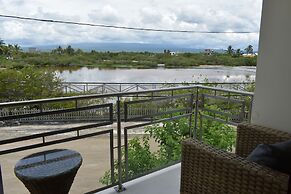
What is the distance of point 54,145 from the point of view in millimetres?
1941

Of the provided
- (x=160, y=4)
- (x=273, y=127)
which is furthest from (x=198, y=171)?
(x=160, y=4)

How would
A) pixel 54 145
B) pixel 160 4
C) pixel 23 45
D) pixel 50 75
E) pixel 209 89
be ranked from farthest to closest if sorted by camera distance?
pixel 50 75
pixel 160 4
pixel 23 45
pixel 209 89
pixel 54 145

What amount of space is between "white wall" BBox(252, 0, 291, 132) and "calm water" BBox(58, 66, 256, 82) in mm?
2901

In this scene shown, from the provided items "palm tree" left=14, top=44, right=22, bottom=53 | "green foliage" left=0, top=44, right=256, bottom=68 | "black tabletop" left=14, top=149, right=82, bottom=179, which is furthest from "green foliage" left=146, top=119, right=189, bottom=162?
"palm tree" left=14, top=44, right=22, bottom=53

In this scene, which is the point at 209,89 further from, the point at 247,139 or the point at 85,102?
the point at 85,102

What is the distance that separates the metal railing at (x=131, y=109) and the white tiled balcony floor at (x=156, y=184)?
97 mm

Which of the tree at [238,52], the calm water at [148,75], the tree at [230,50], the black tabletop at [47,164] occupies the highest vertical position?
the tree at [230,50]

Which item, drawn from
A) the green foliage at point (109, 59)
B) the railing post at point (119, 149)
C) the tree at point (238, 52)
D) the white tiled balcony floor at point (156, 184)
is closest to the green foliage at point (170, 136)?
the white tiled balcony floor at point (156, 184)

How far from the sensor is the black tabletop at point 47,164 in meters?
1.52

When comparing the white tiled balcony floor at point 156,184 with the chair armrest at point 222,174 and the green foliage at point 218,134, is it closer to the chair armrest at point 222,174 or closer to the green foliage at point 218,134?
the chair armrest at point 222,174

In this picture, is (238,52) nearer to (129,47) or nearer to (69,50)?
(129,47)

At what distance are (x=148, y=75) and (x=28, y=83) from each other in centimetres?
295

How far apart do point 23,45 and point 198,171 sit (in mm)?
3729

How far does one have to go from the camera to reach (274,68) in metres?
2.03
